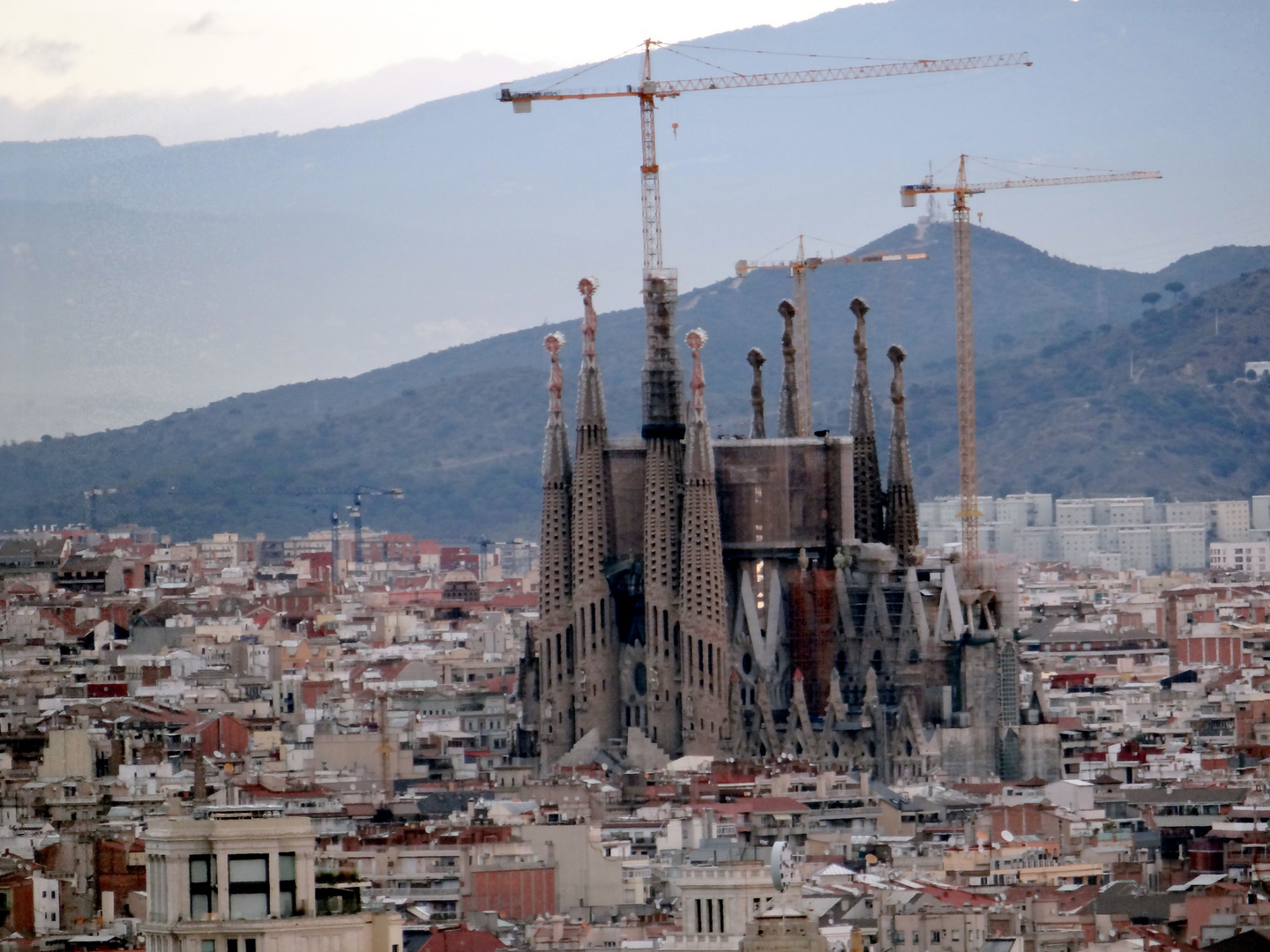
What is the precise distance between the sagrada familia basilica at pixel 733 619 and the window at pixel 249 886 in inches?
2160

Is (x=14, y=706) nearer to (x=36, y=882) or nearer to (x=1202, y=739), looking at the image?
(x=1202, y=739)

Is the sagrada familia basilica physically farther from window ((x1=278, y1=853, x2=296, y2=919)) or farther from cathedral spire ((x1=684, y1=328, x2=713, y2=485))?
window ((x1=278, y1=853, x2=296, y2=919))

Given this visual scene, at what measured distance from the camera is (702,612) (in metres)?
83.9

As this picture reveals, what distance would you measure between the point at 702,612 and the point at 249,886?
57.7 m

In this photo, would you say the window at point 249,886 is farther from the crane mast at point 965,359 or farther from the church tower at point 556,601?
the crane mast at point 965,359

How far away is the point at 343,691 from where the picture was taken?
10700 cm

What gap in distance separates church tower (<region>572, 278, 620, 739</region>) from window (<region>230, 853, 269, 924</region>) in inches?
2258

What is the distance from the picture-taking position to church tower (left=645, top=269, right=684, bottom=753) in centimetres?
8356

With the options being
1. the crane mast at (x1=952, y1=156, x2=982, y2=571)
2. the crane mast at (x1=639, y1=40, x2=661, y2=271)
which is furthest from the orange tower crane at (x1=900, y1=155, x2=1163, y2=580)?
the crane mast at (x1=639, y1=40, x2=661, y2=271)

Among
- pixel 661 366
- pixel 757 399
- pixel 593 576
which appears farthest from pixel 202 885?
pixel 757 399

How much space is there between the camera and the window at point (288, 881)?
1039 inches

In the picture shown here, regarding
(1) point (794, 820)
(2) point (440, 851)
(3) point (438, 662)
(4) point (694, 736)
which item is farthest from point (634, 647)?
(3) point (438, 662)

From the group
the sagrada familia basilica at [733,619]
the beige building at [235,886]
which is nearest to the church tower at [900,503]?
the sagrada familia basilica at [733,619]

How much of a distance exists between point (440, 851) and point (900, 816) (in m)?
15.3
